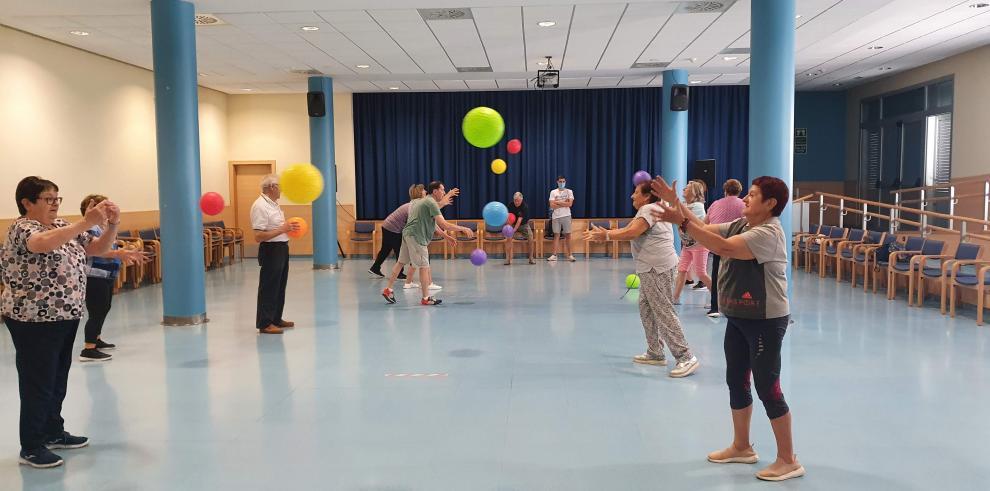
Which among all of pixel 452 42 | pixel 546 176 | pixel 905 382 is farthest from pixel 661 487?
pixel 546 176

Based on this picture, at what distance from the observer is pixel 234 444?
394 centimetres

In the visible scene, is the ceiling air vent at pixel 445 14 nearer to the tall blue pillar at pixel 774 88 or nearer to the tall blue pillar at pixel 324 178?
the tall blue pillar at pixel 774 88

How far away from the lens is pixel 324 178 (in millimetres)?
12852

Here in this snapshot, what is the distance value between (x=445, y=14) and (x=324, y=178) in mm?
5368

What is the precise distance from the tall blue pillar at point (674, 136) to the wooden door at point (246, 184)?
8.07m

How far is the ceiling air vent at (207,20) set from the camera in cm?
810

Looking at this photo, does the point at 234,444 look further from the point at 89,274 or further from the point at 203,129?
the point at 203,129

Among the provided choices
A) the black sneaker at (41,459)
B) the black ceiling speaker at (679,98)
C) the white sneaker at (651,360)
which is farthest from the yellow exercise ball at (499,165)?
the black sneaker at (41,459)

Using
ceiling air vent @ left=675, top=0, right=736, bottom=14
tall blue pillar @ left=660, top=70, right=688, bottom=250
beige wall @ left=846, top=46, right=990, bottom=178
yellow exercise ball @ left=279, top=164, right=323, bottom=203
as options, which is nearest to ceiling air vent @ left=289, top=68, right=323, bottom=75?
yellow exercise ball @ left=279, top=164, right=323, bottom=203

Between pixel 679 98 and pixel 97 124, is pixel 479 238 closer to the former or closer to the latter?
pixel 679 98

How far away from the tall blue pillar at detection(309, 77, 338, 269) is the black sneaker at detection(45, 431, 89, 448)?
29.3ft

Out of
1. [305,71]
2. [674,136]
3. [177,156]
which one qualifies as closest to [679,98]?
[674,136]

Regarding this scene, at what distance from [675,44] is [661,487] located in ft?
27.0

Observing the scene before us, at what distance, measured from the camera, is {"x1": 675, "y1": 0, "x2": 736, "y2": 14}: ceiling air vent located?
311 inches
